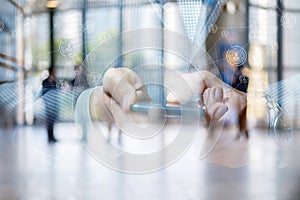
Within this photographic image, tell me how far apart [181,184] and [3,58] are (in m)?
0.90

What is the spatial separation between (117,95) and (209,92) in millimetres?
375

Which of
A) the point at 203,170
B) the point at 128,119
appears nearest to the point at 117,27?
the point at 128,119

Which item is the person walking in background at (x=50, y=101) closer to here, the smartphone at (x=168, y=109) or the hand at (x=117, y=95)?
the hand at (x=117, y=95)

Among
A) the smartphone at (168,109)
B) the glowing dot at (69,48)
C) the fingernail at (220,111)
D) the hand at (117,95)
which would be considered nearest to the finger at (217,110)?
the fingernail at (220,111)

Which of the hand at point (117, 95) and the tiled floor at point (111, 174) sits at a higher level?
the hand at point (117, 95)

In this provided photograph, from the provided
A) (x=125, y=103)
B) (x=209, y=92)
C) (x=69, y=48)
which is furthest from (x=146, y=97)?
(x=69, y=48)

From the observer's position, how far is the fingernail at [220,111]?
4.78 feet

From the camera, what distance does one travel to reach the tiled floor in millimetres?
1448

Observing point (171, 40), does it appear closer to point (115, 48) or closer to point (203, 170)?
point (115, 48)

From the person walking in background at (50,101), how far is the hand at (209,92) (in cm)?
46

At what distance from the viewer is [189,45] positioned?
4.65 feet

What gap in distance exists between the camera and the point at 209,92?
4.74ft
